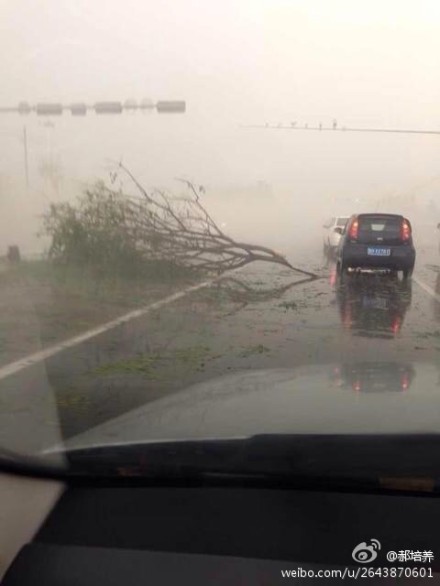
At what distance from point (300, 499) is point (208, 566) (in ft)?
1.76

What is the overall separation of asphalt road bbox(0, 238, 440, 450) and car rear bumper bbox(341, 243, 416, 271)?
79 centimetres

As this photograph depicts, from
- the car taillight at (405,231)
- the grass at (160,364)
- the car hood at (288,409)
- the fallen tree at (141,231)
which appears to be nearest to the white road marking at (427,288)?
the car taillight at (405,231)

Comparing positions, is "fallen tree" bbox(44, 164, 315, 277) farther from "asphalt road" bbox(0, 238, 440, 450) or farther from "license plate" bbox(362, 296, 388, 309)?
"license plate" bbox(362, 296, 388, 309)

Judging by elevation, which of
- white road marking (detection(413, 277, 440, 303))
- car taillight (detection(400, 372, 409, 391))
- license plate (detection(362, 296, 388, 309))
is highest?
car taillight (detection(400, 372, 409, 391))

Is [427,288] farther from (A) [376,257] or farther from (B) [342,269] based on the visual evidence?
(B) [342,269]

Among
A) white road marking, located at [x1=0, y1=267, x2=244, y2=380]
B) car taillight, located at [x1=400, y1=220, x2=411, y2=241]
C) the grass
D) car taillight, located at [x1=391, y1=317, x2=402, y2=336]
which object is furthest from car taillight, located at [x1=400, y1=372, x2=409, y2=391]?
car taillight, located at [x1=400, y1=220, x2=411, y2=241]

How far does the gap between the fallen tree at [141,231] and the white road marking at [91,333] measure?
502 millimetres

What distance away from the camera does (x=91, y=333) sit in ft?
35.3

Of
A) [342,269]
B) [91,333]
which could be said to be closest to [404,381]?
[91,333]

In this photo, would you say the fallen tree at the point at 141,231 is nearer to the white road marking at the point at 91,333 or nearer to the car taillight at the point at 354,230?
the white road marking at the point at 91,333

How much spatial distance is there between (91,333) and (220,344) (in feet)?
6.53

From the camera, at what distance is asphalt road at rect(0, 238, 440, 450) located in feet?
20.6

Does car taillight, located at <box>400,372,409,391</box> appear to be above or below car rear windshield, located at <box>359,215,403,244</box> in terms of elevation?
above

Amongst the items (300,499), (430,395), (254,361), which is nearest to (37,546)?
(300,499)
